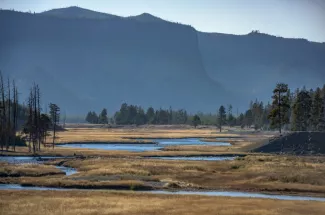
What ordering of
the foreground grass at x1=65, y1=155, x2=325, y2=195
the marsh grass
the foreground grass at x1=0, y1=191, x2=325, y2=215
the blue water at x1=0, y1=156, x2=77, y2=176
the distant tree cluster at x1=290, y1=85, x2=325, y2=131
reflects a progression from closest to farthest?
the foreground grass at x1=0, y1=191, x2=325, y2=215
the foreground grass at x1=65, y1=155, x2=325, y2=195
the marsh grass
the blue water at x1=0, y1=156, x2=77, y2=176
the distant tree cluster at x1=290, y1=85, x2=325, y2=131

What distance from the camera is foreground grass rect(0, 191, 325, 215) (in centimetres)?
4412

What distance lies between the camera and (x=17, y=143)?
407ft

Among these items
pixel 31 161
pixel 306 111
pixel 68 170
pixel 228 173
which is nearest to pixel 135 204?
pixel 228 173

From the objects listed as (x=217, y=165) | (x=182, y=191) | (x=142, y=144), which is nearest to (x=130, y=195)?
(x=182, y=191)

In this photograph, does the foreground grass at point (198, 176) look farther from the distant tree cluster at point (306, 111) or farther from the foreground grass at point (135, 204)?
the distant tree cluster at point (306, 111)

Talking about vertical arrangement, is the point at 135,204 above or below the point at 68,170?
below

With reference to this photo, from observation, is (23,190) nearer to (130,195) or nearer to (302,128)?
(130,195)

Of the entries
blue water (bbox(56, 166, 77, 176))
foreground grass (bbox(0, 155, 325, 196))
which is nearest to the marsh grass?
blue water (bbox(56, 166, 77, 176))

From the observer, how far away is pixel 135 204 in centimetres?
4716

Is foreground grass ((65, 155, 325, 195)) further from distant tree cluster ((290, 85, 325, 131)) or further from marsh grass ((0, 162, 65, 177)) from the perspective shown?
distant tree cluster ((290, 85, 325, 131))

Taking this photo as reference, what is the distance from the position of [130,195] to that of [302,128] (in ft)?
312

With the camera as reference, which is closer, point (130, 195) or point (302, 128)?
point (130, 195)

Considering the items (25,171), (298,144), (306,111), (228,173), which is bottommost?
(228,173)

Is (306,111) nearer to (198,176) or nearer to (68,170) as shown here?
(198,176)
